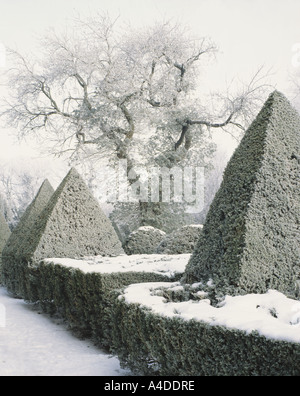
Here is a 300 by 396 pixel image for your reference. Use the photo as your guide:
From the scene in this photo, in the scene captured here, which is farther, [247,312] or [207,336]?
[247,312]

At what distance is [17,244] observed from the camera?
434 inches

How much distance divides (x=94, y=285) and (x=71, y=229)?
12.2ft

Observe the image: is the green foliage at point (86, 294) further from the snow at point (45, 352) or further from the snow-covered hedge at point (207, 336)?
the snow-covered hedge at point (207, 336)

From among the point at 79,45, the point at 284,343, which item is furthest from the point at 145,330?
the point at 79,45

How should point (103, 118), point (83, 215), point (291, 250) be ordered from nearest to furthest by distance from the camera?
point (291, 250) < point (83, 215) < point (103, 118)

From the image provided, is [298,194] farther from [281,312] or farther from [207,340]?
[207,340]

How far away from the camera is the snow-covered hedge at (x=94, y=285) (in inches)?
233

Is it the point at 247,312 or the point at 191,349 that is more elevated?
the point at 247,312

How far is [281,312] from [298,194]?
1624mm

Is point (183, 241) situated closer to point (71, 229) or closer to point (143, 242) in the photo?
point (143, 242)

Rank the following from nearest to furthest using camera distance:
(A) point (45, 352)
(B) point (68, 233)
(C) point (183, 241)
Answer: (A) point (45, 352) → (B) point (68, 233) → (C) point (183, 241)

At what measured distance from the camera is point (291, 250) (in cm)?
455

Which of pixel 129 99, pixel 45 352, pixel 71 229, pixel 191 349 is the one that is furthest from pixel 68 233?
pixel 129 99

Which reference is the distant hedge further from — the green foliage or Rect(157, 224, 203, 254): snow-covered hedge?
Rect(157, 224, 203, 254): snow-covered hedge
